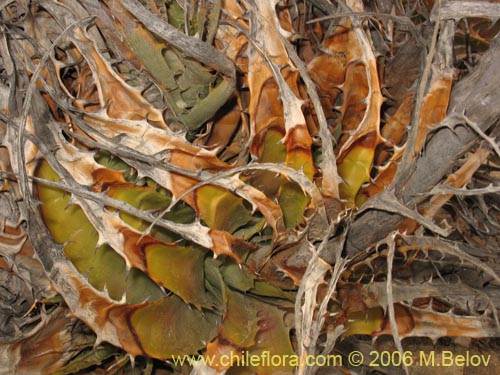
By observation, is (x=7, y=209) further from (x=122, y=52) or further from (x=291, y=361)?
(x=291, y=361)

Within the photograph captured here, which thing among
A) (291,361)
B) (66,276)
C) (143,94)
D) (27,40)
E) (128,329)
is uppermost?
(27,40)

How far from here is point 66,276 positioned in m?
0.92

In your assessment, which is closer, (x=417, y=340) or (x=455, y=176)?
(x=455, y=176)

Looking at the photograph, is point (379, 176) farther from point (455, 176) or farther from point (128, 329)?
point (128, 329)

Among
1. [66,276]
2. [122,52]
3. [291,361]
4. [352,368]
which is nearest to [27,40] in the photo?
[122,52]

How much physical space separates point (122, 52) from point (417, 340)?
831 millimetres

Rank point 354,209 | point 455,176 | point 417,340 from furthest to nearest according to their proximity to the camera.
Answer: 1. point 417,340
2. point 354,209
3. point 455,176

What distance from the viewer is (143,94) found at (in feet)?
3.47

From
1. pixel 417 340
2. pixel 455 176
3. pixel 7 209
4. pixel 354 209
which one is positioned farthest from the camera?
pixel 417 340

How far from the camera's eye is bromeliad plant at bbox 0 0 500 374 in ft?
2.95

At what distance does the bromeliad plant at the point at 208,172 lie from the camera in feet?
2.95

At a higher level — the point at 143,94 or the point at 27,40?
the point at 27,40

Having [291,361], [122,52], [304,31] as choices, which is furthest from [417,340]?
[122,52]

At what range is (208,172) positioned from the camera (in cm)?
93
